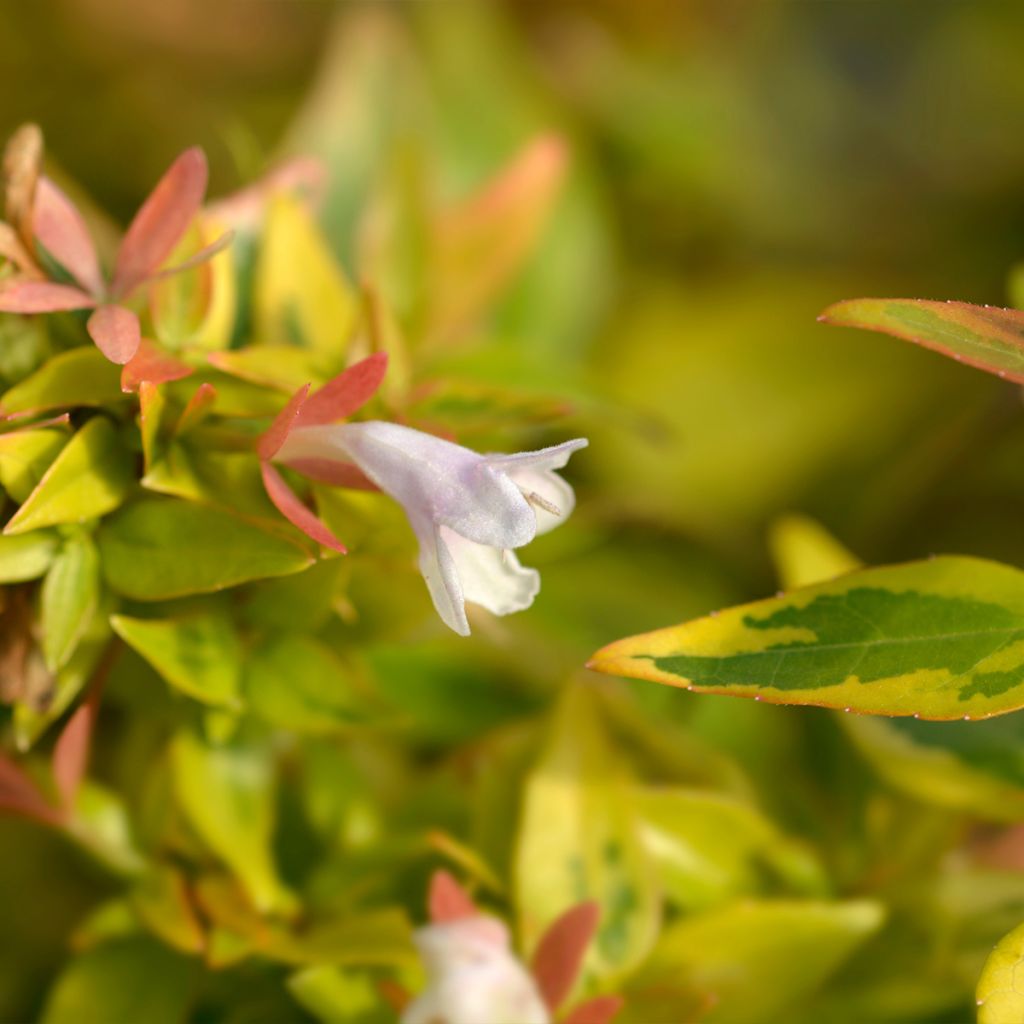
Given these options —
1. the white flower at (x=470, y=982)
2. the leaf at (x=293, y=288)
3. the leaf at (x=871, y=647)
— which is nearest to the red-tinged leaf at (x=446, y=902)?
the white flower at (x=470, y=982)

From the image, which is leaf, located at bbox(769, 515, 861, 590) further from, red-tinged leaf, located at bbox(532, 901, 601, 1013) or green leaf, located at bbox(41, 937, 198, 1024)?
green leaf, located at bbox(41, 937, 198, 1024)

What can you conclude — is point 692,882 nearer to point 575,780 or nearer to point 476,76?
point 575,780

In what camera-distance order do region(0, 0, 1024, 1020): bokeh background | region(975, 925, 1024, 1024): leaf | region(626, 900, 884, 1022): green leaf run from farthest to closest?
1. region(0, 0, 1024, 1020): bokeh background
2. region(626, 900, 884, 1022): green leaf
3. region(975, 925, 1024, 1024): leaf

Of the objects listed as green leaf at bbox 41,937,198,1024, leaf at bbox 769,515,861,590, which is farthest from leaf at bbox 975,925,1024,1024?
green leaf at bbox 41,937,198,1024

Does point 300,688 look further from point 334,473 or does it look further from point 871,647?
point 871,647

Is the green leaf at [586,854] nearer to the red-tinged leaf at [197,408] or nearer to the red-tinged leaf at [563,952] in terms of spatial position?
the red-tinged leaf at [563,952]

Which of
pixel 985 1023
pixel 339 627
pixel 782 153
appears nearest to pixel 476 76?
pixel 782 153
